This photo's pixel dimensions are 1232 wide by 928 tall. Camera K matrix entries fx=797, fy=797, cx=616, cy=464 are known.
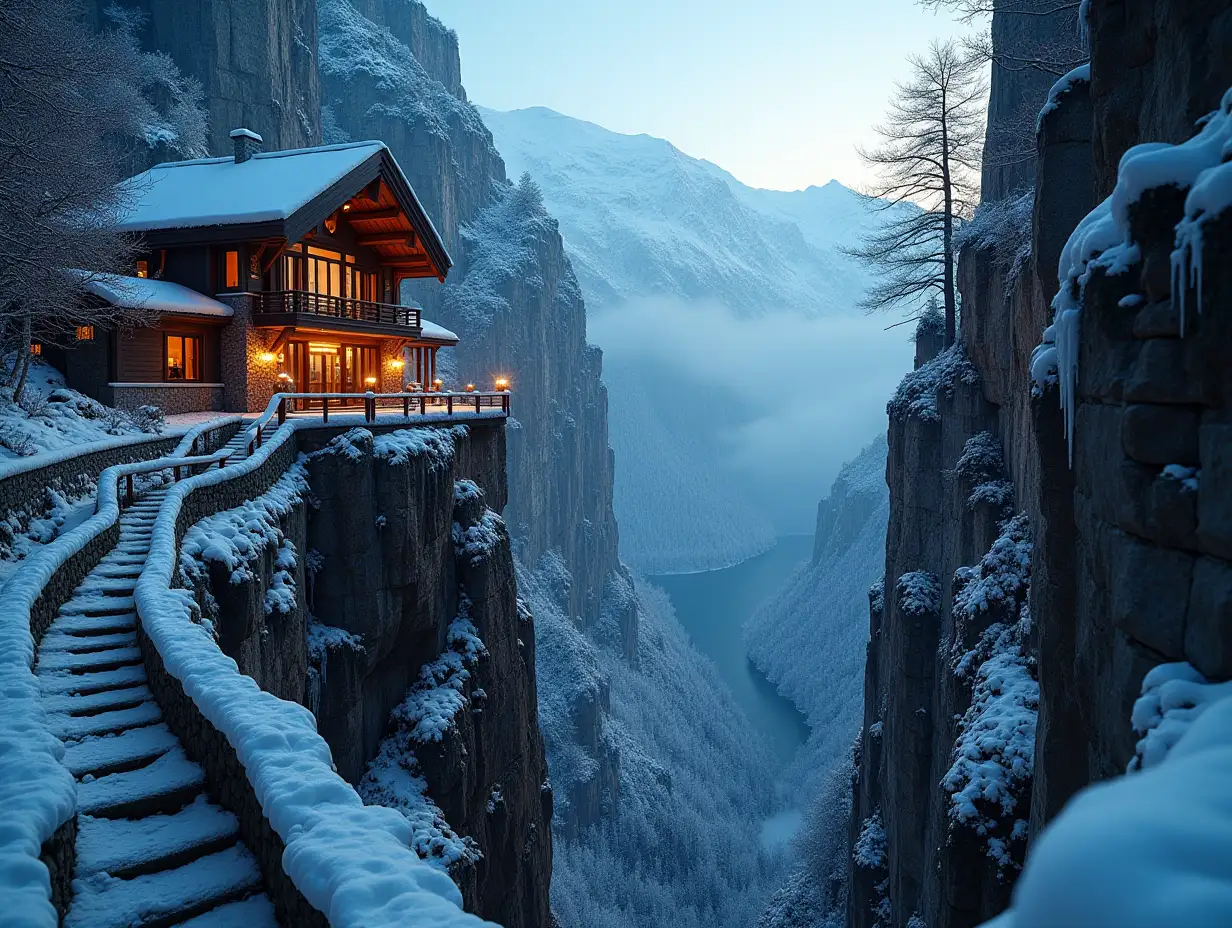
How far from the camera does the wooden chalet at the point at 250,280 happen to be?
2708 cm

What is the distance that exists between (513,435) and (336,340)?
182 feet

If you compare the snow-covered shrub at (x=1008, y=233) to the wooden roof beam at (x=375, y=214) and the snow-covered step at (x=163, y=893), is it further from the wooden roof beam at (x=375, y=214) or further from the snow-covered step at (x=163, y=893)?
the wooden roof beam at (x=375, y=214)

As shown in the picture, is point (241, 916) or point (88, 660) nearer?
point (241, 916)

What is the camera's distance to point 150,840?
673cm

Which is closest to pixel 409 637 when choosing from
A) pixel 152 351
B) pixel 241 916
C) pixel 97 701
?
pixel 152 351

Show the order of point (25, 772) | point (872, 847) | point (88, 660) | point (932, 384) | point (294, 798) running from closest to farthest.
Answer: point (294, 798), point (25, 772), point (88, 660), point (872, 847), point (932, 384)

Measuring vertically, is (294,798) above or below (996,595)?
above

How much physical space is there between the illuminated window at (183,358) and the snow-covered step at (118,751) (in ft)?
77.1

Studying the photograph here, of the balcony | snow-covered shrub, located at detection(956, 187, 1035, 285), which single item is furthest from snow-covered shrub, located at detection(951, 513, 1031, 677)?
the balcony

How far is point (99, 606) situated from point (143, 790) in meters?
4.67

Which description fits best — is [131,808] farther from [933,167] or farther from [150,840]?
[933,167]

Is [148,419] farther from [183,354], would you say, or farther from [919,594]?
[919,594]

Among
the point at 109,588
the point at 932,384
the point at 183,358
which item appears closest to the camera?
the point at 109,588

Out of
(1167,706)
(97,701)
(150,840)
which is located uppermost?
(1167,706)
